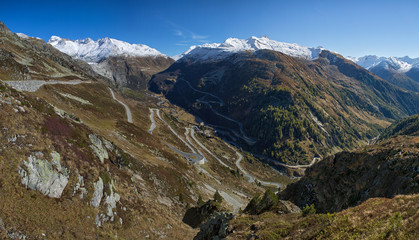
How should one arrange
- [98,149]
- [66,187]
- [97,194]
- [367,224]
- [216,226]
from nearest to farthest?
[367,224] → [66,187] → [216,226] → [97,194] → [98,149]

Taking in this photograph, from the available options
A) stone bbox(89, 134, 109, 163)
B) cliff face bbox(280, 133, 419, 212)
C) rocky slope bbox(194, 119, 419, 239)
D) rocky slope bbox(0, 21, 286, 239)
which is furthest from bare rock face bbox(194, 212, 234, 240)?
stone bbox(89, 134, 109, 163)

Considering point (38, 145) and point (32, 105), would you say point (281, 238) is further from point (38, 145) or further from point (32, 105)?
point (32, 105)

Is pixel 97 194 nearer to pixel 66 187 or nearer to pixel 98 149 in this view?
pixel 66 187

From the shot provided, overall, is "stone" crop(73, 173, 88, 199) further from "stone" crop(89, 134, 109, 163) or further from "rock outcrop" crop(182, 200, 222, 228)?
"rock outcrop" crop(182, 200, 222, 228)

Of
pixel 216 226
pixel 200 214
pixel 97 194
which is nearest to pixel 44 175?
pixel 97 194

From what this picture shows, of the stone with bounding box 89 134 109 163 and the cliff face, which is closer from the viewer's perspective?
the cliff face

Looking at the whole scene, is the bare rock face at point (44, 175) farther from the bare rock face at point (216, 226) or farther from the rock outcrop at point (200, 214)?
the rock outcrop at point (200, 214)

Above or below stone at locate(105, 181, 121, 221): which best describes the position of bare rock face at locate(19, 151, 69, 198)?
above
